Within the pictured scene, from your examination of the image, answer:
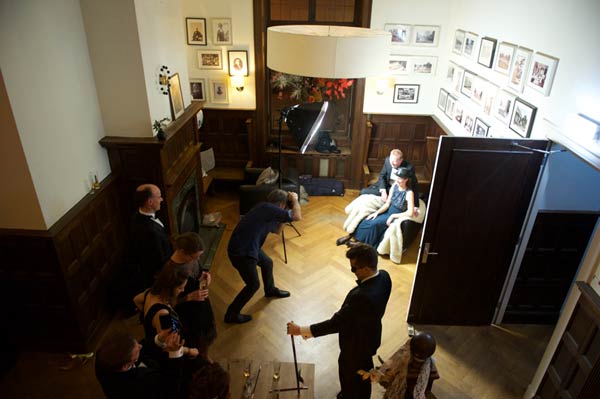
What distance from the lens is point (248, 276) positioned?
3.94m

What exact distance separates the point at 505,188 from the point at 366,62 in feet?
6.92

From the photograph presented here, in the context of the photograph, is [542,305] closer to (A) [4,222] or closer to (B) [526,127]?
(B) [526,127]

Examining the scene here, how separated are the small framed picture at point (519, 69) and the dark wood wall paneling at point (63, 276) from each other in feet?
13.0

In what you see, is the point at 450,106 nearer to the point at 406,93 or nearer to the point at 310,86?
the point at 406,93

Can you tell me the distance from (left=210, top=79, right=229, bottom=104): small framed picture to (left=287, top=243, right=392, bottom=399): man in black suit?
4.37 meters

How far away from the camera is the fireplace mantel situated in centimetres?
406

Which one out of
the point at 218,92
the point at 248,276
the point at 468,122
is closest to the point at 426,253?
the point at 248,276

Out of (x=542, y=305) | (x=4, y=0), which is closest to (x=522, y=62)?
(x=542, y=305)

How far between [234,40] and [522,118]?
13.4 ft

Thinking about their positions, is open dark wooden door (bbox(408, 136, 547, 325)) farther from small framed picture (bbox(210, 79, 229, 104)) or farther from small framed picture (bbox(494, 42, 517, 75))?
small framed picture (bbox(210, 79, 229, 104))

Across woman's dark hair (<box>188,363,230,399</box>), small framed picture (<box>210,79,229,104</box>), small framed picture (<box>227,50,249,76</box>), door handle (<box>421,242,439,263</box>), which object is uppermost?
small framed picture (<box>227,50,249,76</box>)

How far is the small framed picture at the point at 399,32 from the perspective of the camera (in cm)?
589

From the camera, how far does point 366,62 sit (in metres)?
2.05

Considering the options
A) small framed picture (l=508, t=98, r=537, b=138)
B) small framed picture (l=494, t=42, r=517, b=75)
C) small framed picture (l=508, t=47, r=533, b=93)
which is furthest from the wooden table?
A: small framed picture (l=494, t=42, r=517, b=75)
